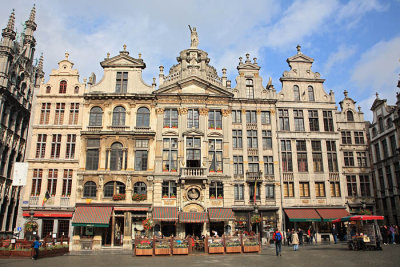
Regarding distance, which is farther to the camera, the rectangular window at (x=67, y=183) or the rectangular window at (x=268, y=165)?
the rectangular window at (x=268, y=165)

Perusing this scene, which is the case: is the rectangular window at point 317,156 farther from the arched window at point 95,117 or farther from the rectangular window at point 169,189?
the arched window at point 95,117

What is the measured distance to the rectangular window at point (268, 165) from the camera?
39406mm

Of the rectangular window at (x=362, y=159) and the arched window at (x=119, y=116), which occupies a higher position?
the arched window at (x=119, y=116)

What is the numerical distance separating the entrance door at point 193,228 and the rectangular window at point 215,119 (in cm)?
1158

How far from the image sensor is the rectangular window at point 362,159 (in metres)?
41.9

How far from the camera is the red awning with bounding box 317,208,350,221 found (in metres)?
37.0

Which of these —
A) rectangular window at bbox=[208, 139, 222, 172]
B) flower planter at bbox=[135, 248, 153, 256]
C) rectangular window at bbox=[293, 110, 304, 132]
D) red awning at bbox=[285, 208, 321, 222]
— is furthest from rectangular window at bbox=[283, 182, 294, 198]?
flower planter at bbox=[135, 248, 153, 256]

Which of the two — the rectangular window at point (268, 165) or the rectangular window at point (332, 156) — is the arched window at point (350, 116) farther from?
the rectangular window at point (268, 165)

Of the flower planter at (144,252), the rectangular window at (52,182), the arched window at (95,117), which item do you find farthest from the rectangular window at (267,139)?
the rectangular window at (52,182)

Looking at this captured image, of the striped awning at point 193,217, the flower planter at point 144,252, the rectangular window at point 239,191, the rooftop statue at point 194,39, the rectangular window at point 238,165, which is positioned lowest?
the flower planter at point 144,252

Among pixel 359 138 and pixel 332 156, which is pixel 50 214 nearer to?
pixel 332 156

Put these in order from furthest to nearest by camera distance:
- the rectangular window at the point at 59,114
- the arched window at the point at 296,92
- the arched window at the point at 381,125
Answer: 1. the arched window at the point at 381,125
2. the arched window at the point at 296,92
3. the rectangular window at the point at 59,114

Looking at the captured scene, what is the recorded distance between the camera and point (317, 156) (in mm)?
40719

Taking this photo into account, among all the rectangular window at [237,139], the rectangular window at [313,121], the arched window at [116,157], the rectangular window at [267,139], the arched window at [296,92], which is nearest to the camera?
the arched window at [116,157]
